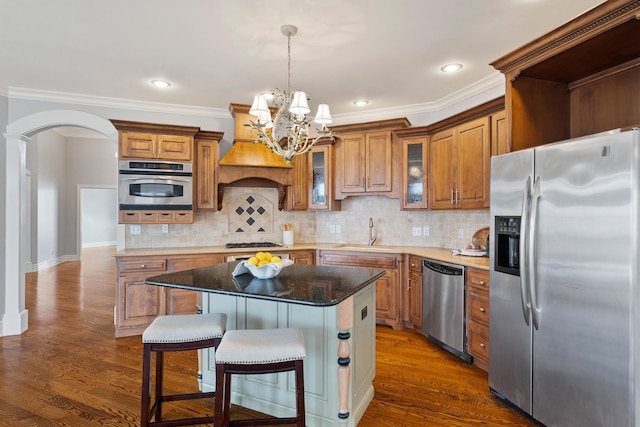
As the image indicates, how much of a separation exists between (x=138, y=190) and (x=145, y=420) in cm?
277

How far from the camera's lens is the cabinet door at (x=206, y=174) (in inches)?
174

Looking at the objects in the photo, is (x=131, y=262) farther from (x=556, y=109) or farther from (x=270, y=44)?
(x=556, y=109)

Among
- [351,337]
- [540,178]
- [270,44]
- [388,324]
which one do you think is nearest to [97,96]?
Answer: [270,44]

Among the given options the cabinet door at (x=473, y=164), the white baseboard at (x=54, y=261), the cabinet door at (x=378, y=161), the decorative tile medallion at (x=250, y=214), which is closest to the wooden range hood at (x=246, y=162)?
the decorative tile medallion at (x=250, y=214)

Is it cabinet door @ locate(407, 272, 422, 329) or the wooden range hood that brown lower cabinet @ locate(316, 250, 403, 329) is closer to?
cabinet door @ locate(407, 272, 422, 329)

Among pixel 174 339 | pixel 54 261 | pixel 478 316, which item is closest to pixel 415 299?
pixel 478 316

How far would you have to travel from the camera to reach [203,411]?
2.39 metres

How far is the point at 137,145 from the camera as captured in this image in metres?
4.12

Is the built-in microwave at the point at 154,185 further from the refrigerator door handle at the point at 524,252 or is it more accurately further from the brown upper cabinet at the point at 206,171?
the refrigerator door handle at the point at 524,252

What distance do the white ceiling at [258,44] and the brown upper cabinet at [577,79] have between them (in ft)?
1.09

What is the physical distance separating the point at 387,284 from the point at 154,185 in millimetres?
2906

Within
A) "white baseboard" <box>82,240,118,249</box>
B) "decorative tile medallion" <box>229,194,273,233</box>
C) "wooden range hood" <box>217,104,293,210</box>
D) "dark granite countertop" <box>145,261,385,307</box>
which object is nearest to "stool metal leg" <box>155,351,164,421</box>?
"dark granite countertop" <box>145,261,385,307</box>

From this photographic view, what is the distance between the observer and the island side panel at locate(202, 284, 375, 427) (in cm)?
216

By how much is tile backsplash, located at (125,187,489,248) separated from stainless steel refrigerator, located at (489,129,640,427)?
1826 millimetres
